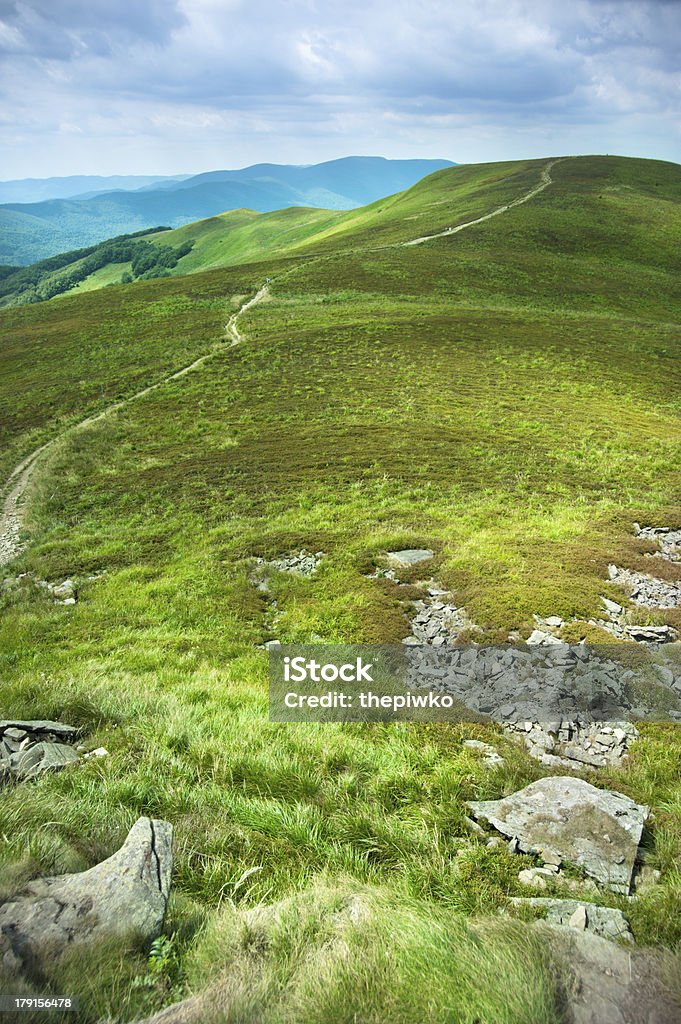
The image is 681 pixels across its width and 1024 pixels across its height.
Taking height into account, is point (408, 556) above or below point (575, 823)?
below

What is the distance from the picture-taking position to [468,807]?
21.9 feet

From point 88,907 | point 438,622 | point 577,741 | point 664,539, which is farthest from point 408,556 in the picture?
point 88,907

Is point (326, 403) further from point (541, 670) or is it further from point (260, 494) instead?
point (541, 670)

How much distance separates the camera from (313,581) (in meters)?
16.4

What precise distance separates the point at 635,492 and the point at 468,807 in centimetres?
2016

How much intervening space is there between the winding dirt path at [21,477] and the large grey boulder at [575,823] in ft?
63.9

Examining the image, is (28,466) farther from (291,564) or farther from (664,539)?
(664,539)

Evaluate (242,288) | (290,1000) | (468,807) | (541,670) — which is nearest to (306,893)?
(290,1000)

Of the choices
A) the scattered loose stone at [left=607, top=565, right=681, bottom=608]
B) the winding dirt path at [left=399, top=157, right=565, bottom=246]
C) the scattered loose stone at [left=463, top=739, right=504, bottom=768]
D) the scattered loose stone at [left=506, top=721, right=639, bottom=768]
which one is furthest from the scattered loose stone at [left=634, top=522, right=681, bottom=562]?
the winding dirt path at [left=399, top=157, right=565, bottom=246]

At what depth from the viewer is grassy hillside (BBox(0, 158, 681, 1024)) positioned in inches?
178

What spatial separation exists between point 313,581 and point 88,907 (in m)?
12.2

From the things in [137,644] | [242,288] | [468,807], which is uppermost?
[242,288]

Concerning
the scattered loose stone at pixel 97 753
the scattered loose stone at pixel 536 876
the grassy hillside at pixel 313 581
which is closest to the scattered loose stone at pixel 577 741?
the grassy hillside at pixel 313 581

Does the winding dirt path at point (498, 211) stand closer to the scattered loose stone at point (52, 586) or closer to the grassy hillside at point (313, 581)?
the grassy hillside at point (313, 581)
